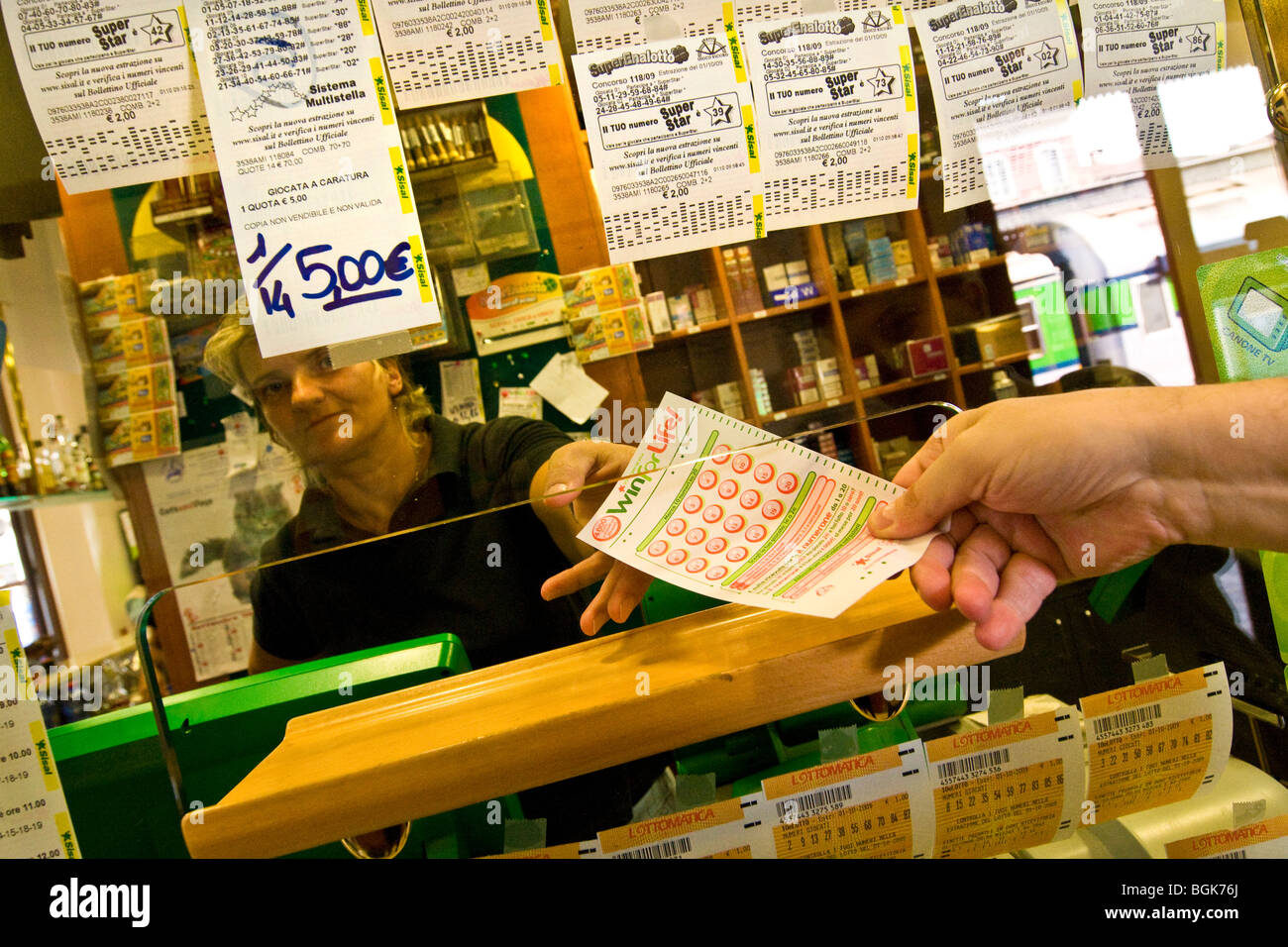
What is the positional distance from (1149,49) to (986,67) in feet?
0.86

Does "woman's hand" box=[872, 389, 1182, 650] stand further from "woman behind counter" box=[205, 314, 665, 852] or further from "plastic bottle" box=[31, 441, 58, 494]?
"plastic bottle" box=[31, 441, 58, 494]

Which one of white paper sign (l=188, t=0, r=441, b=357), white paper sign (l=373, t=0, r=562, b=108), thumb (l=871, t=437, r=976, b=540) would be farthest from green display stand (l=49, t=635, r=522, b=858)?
white paper sign (l=373, t=0, r=562, b=108)

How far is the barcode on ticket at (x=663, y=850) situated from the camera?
3.06ft

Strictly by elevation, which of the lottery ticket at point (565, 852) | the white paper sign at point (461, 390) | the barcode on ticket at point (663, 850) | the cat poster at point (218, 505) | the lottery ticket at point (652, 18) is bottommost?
the barcode on ticket at point (663, 850)

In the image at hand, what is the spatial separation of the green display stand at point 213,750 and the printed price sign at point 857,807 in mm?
329

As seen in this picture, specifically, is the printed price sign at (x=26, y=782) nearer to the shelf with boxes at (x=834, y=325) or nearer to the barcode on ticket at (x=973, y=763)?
the shelf with boxes at (x=834, y=325)

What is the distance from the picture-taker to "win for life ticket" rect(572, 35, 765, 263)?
101cm

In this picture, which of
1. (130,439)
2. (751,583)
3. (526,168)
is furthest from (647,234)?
(130,439)

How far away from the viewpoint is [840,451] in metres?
1.03

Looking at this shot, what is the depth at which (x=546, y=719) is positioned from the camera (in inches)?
30.7

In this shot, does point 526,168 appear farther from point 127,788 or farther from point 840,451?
point 127,788

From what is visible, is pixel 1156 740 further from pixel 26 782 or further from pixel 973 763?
pixel 26 782

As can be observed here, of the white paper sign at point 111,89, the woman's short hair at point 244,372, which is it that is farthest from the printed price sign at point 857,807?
the white paper sign at point 111,89
